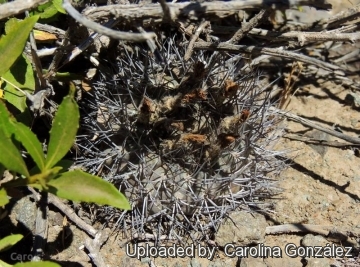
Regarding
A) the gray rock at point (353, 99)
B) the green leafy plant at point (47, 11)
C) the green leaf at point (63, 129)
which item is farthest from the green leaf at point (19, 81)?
the gray rock at point (353, 99)

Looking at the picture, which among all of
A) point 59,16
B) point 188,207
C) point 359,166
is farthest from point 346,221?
point 59,16

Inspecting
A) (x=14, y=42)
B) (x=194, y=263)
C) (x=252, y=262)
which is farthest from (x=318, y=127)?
(x=14, y=42)

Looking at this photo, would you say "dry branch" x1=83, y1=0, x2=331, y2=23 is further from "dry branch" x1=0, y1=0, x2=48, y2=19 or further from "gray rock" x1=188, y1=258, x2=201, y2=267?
"gray rock" x1=188, y1=258, x2=201, y2=267

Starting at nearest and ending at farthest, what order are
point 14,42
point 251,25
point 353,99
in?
point 14,42
point 251,25
point 353,99

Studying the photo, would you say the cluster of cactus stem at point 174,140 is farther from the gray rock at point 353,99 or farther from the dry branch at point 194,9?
the gray rock at point 353,99

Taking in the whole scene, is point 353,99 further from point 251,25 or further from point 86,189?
point 86,189
